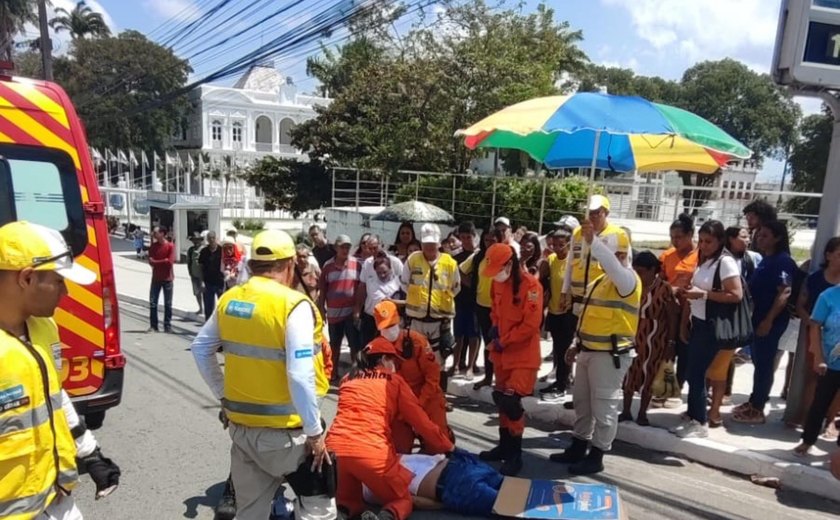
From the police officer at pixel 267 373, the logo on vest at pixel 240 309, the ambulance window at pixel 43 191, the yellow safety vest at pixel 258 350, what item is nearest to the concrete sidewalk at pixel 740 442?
the police officer at pixel 267 373

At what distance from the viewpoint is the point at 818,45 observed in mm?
4762

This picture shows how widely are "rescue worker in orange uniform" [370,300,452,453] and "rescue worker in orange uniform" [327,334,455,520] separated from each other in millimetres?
419

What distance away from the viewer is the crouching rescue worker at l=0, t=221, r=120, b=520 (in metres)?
1.90

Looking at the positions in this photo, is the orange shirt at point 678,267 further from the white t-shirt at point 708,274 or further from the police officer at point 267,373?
the police officer at point 267,373

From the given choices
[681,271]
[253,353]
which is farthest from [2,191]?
[681,271]

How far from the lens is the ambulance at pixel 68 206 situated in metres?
4.14

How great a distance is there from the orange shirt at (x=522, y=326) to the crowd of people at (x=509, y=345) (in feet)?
0.03

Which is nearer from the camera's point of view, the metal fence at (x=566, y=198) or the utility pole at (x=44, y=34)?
the metal fence at (x=566, y=198)

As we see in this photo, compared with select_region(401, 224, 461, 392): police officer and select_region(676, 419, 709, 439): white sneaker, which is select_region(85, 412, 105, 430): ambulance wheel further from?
select_region(676, 419, 709, 439): white sneaker

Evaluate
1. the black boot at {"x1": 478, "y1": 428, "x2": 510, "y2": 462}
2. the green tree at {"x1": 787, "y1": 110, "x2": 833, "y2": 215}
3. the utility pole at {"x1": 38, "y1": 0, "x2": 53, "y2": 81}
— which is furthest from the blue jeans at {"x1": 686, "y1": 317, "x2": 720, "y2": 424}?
the green tree at {"x1": 787, "y1": 110, "x2": 833, "y2": 215}

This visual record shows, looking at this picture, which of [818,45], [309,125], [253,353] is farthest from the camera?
[309,125]

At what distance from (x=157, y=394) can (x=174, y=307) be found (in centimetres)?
612

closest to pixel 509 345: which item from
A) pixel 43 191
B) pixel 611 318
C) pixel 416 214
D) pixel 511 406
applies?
pixel 511 406

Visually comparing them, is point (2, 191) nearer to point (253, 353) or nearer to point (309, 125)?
point (253, 353)
